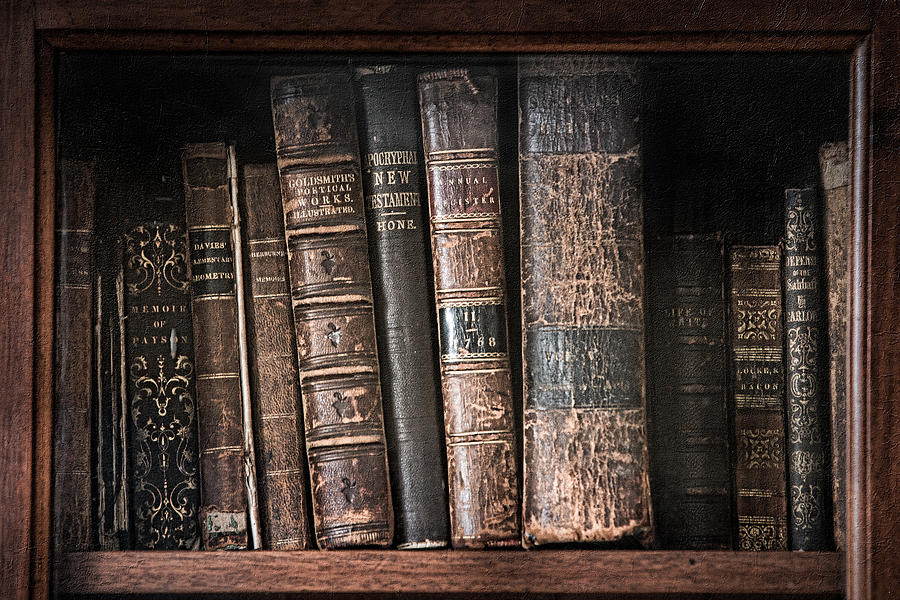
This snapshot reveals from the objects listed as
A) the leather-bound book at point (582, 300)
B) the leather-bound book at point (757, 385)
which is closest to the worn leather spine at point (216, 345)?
the leather-bound book at point (582, 300)

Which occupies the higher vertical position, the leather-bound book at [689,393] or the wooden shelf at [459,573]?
the leather-bound book at [689,393]

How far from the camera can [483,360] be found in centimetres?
67

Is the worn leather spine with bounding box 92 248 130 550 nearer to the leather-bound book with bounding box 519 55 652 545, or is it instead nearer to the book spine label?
the book spine label

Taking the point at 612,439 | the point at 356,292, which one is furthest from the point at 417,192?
the point at 612,439

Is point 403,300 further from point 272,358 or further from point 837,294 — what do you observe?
point 837,294

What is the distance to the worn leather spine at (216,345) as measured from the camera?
26.7 inches

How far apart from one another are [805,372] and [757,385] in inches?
1.4

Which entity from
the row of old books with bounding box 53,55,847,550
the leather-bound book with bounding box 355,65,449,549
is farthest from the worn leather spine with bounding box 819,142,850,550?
the leather-bound book with bounding box 355,65,449,549

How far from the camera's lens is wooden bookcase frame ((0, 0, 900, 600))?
65cm

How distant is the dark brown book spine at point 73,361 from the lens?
663 millimetres

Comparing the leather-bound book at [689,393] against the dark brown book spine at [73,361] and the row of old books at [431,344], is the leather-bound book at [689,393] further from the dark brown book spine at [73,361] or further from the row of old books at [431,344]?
the dark brown book spine at [73,361]

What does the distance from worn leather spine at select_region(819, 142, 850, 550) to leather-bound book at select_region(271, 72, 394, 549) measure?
33cm

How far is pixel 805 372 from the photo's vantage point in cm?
68

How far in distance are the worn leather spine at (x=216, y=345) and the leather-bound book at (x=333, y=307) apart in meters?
0.05
